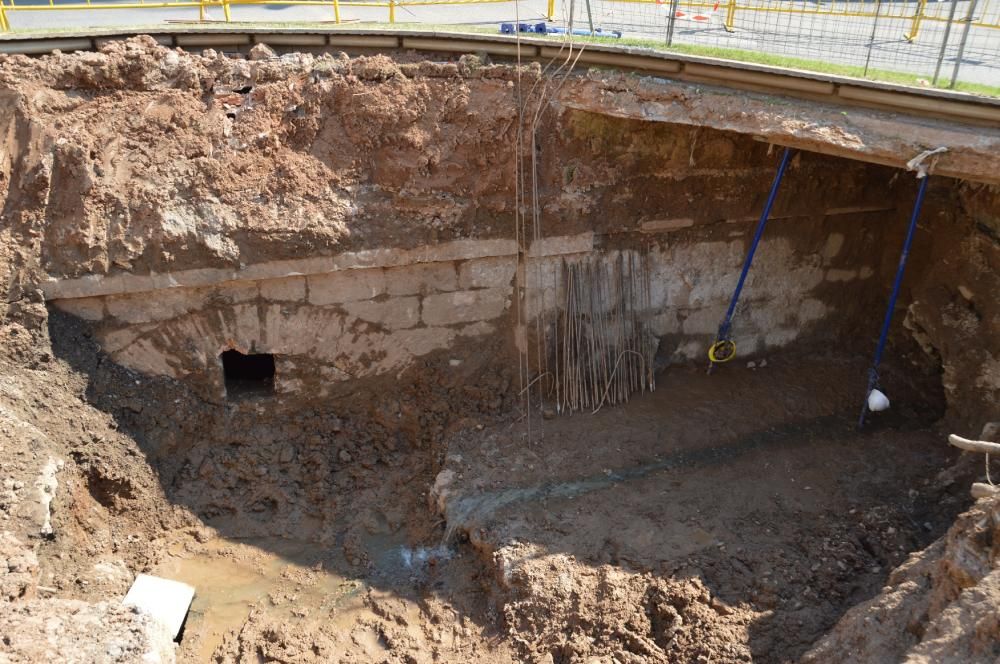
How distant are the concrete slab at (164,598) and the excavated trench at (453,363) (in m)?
0.12

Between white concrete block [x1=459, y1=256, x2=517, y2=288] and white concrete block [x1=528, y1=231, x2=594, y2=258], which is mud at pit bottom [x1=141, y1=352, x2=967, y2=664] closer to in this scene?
white concrete block [x1=459, y1=256, x2=517, y2=288]

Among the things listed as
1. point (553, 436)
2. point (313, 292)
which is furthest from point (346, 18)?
point (553, 436)

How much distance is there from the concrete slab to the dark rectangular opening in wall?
171 cm

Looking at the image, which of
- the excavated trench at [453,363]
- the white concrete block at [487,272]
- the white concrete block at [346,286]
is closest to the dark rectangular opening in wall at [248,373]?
the excavated trench at [453,363]

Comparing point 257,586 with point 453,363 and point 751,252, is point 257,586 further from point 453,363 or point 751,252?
point 751,252

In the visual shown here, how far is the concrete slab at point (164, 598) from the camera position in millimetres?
5598

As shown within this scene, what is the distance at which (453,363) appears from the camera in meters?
7.29

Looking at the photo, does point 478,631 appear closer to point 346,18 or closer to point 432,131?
point 432,131

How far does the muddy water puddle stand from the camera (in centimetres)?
577

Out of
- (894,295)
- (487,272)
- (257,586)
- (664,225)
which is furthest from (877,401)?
(257,586)

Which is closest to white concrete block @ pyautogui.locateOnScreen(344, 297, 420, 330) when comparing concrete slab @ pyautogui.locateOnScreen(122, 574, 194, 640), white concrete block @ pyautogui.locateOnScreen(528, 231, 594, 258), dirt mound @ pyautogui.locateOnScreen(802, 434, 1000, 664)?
white concrete block @ pyautogui.locateOnScreen(528, 231, 594, 258)

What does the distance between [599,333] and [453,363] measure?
4.50ft

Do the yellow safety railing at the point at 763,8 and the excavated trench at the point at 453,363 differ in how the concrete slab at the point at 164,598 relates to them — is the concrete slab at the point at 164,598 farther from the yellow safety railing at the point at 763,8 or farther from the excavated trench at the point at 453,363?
the yellow safety railing at the point at 763,8

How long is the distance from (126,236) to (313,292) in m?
1.49
